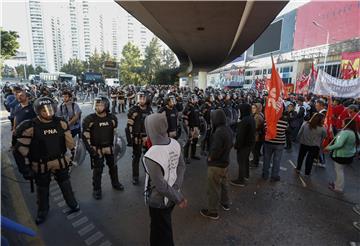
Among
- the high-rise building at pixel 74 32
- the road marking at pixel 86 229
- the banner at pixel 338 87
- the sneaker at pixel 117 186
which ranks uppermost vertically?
the high-rise building at pixel 74 32

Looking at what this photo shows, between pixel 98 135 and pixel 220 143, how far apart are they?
2.27m

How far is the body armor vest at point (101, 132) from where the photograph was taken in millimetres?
4113

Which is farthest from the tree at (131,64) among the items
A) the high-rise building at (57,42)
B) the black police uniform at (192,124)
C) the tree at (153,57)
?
the high-rise building at (57,42)

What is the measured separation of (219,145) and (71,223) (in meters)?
2.64

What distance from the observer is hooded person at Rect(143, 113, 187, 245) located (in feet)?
7.16

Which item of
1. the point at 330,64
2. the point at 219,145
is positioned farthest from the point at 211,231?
the point at 330,64

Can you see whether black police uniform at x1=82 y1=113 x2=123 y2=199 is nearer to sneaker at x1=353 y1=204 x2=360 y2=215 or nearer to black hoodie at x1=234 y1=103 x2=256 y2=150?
black hoodie at x1=234 y1=103 x2=256 y2=150

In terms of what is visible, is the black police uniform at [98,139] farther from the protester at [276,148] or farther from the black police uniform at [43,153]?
the protester at [276,148]

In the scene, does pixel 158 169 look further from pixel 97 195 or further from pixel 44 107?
pixel 97 195

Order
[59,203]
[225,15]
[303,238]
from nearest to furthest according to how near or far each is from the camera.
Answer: [303,238]
[59,203]
[225,15]

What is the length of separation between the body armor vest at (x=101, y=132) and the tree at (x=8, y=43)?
18333 millimetres

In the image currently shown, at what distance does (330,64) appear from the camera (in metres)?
36.9

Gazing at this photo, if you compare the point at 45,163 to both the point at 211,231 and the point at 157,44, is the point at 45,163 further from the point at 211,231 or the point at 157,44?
the point at 157,44

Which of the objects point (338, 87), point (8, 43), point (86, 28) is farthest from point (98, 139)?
point (86, 28)
